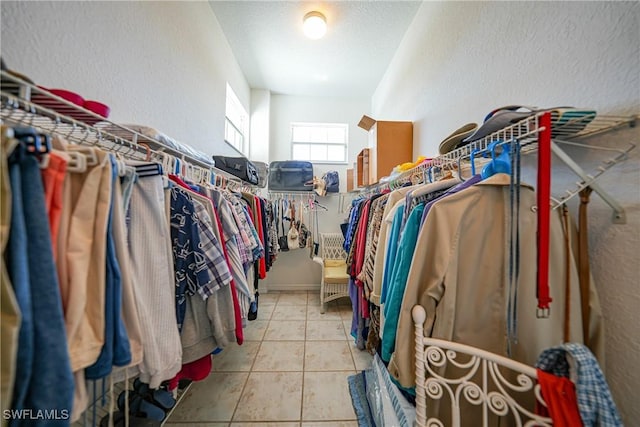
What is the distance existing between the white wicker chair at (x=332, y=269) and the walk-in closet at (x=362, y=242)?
77 centimetres

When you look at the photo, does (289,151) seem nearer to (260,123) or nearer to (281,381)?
(260,123)

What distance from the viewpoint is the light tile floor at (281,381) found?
1.27 metres

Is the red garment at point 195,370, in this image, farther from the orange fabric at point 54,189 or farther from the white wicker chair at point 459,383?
the white wicker chair at point 459,383

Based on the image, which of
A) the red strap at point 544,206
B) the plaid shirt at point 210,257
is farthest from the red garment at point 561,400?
the plaid shirt at point 210,257

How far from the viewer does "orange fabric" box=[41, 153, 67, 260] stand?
1.53ft

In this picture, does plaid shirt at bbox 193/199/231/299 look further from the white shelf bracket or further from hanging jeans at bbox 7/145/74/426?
the white shelf bracket

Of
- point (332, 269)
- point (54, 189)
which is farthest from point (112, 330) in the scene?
point (332, 269)

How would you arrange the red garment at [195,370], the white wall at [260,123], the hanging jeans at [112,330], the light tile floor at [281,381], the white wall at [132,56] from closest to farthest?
the hanging jeans at [112,330]
the white wall at [132,56]
the red garment at [195,370]
the light tile floor at [281,381]
the white wall at [260,123]

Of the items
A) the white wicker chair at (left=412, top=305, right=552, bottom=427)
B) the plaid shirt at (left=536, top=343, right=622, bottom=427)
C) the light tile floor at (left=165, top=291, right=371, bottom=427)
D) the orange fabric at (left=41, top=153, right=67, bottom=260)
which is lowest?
the light tile floor at (left=165, top=291, right=371, bottom=427)

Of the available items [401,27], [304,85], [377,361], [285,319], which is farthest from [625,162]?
[304,85]

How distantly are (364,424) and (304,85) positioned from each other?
350cm

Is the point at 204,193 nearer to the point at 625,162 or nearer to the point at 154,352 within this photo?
the point at 154,352

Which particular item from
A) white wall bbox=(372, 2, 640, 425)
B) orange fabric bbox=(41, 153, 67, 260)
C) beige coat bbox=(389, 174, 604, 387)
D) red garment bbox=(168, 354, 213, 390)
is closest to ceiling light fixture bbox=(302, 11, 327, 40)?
white wall bbox=(372, 2, 640, 425)

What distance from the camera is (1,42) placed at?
0.71m
